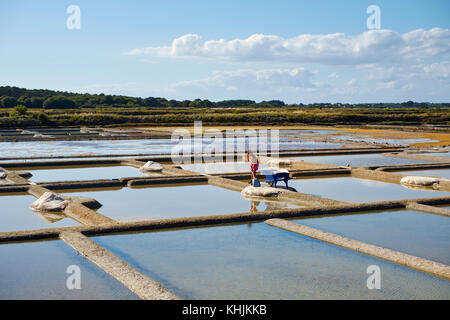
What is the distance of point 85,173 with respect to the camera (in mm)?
12930

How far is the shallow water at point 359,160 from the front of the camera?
49.8 feet

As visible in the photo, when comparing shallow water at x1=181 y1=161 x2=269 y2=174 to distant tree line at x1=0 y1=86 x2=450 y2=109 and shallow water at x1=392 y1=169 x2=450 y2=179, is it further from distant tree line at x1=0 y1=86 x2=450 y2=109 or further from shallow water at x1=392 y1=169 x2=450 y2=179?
distant tree line at x1=0 y1=86 x2=450 y2=109

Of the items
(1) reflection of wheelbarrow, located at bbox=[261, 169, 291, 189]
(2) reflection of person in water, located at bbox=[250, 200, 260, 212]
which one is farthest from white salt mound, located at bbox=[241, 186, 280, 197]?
(1) reflection of wheelbarrow, located at bbox=[261, 169, 291, 189]

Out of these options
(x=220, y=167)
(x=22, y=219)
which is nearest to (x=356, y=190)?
(x=220, y=167)

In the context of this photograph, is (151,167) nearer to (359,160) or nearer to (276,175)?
(276,175)

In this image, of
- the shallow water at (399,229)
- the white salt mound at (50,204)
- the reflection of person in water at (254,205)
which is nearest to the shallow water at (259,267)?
the shallow water at (399,229)

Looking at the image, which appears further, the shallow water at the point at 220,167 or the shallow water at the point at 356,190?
the shallow water at the point at 220,167

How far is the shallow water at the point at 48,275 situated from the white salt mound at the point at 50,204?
6.12ft

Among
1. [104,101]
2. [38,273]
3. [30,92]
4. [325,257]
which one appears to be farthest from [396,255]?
[30,92]

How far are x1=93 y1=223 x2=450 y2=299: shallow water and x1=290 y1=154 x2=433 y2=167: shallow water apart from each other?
29.3 ft

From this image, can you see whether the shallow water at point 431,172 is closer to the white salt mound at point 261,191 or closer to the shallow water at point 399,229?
the shallow water at point 399,229

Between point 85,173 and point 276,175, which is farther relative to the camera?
point 85,173

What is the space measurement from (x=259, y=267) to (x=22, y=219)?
401 cm
